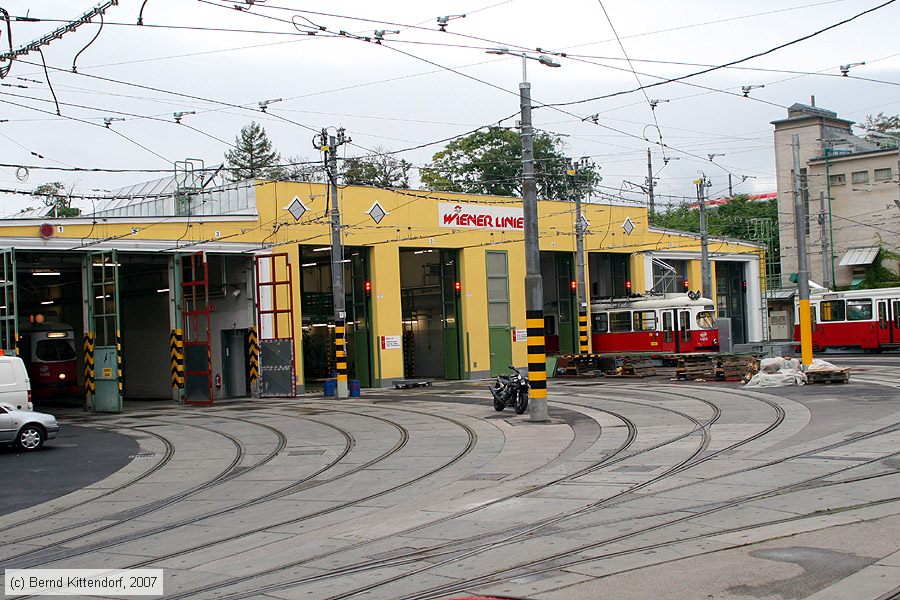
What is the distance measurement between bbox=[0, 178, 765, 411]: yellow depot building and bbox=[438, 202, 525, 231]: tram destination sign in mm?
75

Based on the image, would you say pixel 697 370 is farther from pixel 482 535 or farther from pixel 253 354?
pixel 482 535

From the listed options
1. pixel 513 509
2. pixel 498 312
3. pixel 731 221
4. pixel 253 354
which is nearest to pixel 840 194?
pixel 731 221

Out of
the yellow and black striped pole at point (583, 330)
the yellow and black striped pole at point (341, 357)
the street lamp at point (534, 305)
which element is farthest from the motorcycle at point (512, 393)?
the yellow and black striped pole at point (583, 330)

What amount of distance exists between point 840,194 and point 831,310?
2062 cm

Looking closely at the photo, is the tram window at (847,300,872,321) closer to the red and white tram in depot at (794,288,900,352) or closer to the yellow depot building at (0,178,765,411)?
the red and white tram in depot at (794,288,900,352)

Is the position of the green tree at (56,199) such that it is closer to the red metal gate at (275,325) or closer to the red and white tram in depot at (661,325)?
the red metal gate at (275,325)

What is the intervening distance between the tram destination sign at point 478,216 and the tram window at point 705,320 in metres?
9.88

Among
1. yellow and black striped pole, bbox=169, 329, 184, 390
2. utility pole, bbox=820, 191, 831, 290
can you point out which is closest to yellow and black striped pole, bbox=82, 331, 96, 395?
yellow and black striped pole, bbox=169, 329, 184, 390

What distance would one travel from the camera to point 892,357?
149ft

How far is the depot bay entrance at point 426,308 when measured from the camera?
47.7 m

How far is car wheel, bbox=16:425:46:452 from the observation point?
22.0 metres

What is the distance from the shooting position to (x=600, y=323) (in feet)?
165

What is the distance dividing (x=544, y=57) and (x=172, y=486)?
1306 centimetres

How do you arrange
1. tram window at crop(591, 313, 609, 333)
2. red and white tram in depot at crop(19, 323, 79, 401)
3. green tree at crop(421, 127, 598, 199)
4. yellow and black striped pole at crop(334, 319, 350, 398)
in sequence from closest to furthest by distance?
yellow and black striped pole at crop(334, 319, 350, 398)
red and white tram in depot at crop(19, 323, 79, 401)
tram window at crop(591, 313, 609, 333)
green tree at crop(421, 127, 598, 199)
